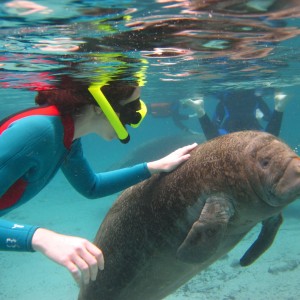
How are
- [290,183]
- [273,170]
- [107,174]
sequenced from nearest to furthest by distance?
[290,183] → [273,170] → [107,174]

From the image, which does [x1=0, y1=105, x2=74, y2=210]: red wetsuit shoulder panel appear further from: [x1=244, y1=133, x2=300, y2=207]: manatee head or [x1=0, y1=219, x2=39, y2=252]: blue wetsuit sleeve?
[x1=244, y1=133, x2=300, y2=207]: manatee head

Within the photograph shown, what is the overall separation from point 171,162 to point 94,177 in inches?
43.4

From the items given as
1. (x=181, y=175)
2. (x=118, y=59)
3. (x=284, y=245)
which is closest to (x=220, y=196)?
(x=181, y=175)

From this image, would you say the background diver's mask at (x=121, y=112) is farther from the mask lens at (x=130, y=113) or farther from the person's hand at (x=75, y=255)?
the person's hand at (x=75, y=255)

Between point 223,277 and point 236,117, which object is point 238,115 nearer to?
point 236,117

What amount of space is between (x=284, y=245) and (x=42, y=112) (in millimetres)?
9604

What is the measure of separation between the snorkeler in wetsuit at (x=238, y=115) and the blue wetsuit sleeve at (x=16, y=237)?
936 cm

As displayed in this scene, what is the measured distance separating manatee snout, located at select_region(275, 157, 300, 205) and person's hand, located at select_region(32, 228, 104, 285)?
1.85 m

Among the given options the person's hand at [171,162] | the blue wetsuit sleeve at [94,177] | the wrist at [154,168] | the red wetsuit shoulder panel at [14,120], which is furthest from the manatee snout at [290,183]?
the red wetsuit shoulder panel at [14,120]

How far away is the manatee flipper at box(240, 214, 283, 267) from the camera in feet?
14.6

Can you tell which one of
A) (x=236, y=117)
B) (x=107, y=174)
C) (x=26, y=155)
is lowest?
(x=236, y=117)

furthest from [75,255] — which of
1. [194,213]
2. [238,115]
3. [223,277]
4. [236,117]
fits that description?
[238,115]

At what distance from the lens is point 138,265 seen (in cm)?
457

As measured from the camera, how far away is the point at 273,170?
11.2 feet
